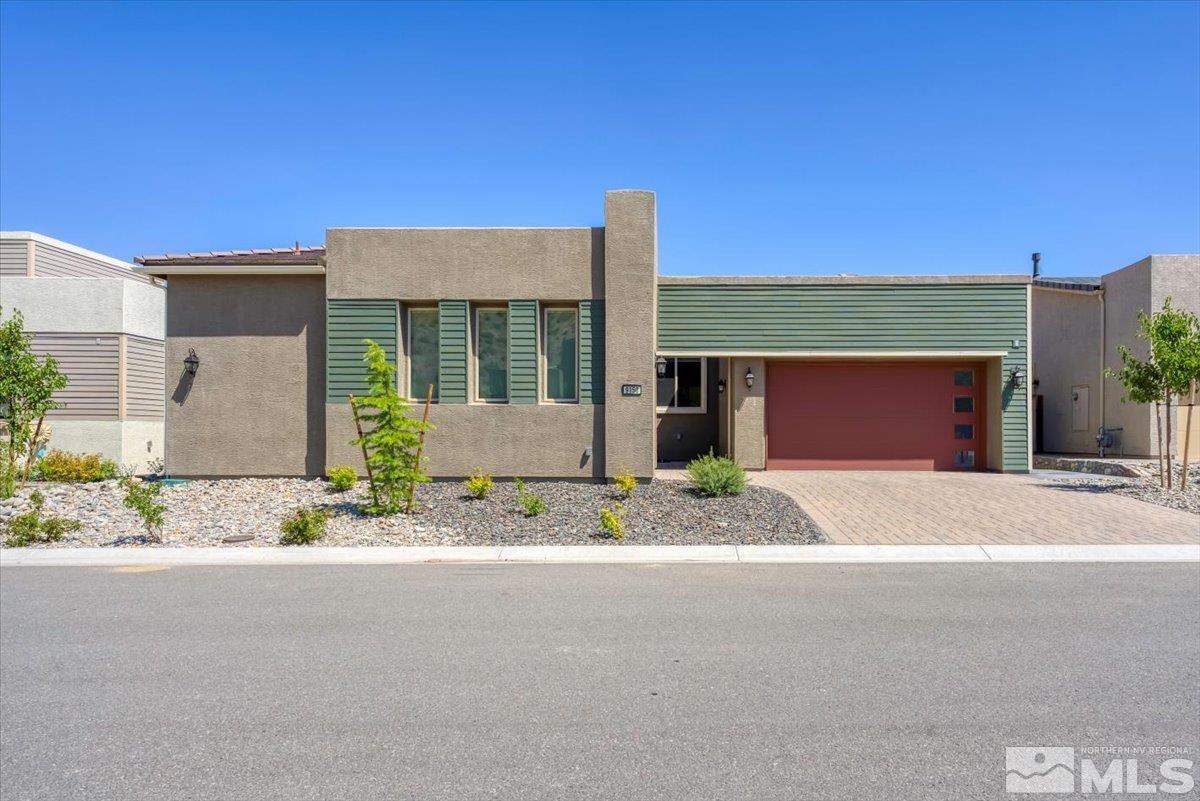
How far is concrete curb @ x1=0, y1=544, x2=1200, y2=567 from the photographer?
10469 millimetres

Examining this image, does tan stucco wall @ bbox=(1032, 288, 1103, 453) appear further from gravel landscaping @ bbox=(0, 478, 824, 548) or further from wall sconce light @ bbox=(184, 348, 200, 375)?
wall sconce light @ bbox=(184, 348, 200, 375)

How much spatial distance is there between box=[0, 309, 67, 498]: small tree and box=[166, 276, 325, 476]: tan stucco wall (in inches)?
77.1

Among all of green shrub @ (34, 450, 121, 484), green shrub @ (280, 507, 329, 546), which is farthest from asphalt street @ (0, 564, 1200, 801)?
green shrub @ (34, 450, 121, 484)

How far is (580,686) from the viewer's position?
558 cm

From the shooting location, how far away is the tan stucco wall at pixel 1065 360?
21.5 metres

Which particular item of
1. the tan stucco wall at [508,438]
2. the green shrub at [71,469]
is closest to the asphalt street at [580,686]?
the tan stucco wall at [508,438]

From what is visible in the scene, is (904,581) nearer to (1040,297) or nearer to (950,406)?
(950,406)

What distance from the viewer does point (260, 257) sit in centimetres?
1634

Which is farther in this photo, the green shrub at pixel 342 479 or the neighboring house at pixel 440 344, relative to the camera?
the neighboring house at pixel 440 344

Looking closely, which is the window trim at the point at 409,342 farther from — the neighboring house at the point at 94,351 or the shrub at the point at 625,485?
the neighboring house at the point at 94,351

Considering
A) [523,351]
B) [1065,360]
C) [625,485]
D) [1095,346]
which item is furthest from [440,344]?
[1065,360]

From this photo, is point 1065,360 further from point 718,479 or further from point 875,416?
point 718,479

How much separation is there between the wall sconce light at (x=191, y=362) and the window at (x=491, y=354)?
5.24 metres

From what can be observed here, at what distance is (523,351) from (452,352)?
52.0 inches
